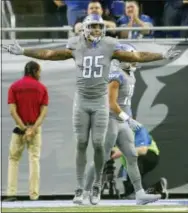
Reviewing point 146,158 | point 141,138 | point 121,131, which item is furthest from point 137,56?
point 146,158

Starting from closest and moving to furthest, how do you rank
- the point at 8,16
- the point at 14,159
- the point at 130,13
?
the point at 14,159 → the point at 130,13 → the point at 8,16

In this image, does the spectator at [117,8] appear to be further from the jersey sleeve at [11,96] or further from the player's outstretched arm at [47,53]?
the player's outstretched arm at [47,53]

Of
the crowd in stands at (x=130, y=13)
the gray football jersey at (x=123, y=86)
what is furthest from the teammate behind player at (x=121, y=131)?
the crowd in stands at (x=130, y=13)

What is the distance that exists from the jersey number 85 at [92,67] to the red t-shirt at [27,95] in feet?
6.70

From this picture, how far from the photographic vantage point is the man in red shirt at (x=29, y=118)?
11086 millimetres

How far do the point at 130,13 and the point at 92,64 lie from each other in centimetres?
346

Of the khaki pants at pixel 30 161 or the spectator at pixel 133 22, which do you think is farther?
the spectator at pixel 133 22

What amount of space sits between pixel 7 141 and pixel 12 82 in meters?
0.72

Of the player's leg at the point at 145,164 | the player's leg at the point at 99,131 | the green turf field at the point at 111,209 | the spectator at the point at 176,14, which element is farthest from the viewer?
the spectator at the point at 176,14

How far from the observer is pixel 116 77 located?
9.40 m

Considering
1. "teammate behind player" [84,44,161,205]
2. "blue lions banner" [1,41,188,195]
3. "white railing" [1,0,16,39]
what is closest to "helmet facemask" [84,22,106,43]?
"teammate behind player" [84,44,161,205]

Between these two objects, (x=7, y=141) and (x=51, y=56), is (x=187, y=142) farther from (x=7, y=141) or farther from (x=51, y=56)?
(x=51, y=56)

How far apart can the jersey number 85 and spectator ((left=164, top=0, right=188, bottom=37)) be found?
11.8 ft

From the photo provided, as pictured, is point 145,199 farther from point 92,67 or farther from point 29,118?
point 29,118
